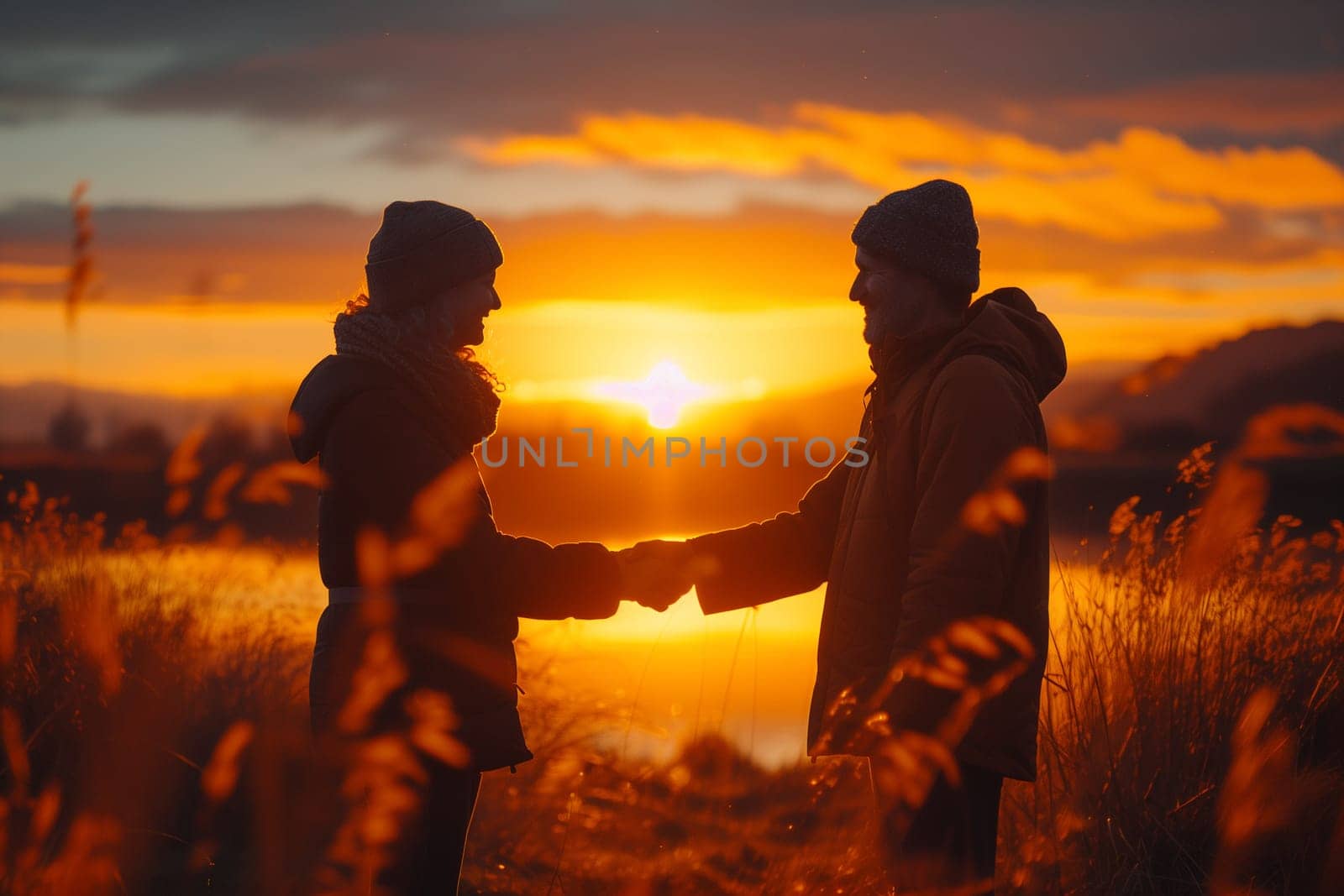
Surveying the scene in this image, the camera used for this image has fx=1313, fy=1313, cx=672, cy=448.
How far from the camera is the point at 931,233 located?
3348 millimetres

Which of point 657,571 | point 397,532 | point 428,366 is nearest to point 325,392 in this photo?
point 428,366

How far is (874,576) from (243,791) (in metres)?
3.56

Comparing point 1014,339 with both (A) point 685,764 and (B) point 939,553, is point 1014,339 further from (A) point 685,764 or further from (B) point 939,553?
(A) point 685,764

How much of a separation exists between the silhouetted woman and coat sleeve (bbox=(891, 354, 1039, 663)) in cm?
103

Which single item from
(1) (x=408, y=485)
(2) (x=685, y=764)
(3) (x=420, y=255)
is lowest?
(2) (x=685, y=764)

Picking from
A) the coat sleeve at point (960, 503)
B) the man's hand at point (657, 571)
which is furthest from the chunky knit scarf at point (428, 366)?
the coat sleeve at point (960, 503)

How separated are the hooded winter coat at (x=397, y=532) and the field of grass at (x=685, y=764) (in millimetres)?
236

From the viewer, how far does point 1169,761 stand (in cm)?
432

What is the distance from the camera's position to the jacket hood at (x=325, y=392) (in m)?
3.24

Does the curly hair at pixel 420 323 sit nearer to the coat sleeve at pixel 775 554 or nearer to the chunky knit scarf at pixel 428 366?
the chunky knit scarf at pixel 428 366

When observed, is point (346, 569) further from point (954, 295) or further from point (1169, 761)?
point (1169, 761)

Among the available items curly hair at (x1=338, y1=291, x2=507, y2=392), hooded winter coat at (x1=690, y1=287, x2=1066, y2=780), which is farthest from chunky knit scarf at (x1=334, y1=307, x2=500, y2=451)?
hooded winter coat at (x1=690, y1=287, x2=1066, y2=780)

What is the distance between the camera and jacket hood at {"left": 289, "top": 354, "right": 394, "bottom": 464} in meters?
3.24

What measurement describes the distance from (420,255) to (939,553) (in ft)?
5.12
